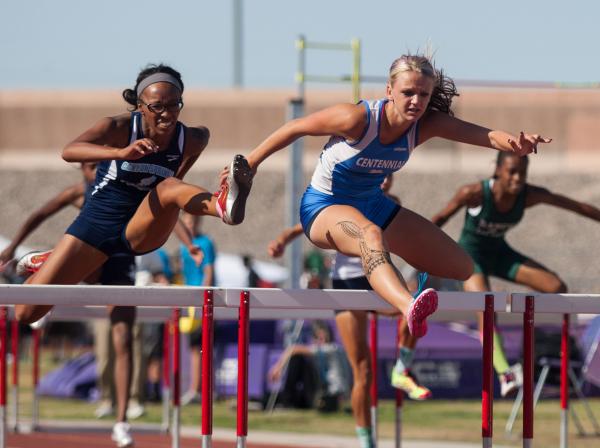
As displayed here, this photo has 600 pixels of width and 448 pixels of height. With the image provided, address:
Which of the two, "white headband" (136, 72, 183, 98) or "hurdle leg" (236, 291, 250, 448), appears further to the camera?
"white headband" (136, 72, 183, 98)

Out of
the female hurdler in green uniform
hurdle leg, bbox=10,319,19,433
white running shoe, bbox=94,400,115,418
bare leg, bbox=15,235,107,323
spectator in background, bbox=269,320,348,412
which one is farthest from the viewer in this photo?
spectator in background, bbox=269,320,348,412

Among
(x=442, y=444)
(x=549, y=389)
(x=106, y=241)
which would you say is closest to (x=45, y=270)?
(x=106, y=241)

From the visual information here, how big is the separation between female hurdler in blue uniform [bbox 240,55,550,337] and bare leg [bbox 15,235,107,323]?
125 cm

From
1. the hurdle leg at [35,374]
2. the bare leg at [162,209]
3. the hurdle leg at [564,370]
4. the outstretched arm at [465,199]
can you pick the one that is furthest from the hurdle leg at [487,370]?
the hurdle leg at [35,374]

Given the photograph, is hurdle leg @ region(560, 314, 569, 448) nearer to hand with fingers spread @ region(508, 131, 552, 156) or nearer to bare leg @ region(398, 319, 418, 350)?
bare leg @ region(398, 319, 418, 350)

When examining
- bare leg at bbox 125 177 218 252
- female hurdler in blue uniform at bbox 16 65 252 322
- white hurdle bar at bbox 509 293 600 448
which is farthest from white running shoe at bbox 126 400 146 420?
white hurdle bar at bbox 509 293 600 448

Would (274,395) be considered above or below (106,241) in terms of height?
below

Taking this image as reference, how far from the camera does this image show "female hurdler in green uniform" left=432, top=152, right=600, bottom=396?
8.79 metres

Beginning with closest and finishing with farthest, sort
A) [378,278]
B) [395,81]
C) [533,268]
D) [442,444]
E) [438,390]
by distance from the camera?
[378,278] → [395,81] → [533,268] → [442,444] → [438,390]

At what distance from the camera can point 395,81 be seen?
6461 millimetres

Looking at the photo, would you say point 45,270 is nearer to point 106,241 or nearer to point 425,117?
point 106,241

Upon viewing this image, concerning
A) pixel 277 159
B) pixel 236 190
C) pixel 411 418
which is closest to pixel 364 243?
pixel 236 190

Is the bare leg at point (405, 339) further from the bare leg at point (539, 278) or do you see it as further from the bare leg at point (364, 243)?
the bare leg at point (364, 243)

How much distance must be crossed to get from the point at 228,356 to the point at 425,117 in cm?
801
